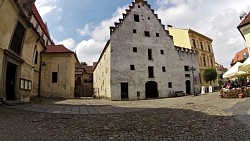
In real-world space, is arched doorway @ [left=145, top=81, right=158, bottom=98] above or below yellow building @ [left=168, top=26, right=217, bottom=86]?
below

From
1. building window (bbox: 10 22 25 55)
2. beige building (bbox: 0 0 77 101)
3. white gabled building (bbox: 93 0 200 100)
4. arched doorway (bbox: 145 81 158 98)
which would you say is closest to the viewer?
beige building (bbox: 0 0 77 101)

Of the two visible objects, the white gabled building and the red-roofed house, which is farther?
the red-roofed house

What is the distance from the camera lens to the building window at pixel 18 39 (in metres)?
12.7

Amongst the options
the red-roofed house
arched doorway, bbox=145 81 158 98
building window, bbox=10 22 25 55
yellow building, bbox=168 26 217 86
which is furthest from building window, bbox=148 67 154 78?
building window, bbox=10 22 25 55

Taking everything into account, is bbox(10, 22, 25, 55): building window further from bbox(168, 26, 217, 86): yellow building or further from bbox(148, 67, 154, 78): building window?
bbox(168, 26, 217, 86): yellow building

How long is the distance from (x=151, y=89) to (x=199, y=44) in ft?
62.7

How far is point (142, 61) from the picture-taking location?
24.1 m

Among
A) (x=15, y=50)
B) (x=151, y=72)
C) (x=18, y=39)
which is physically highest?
(x=18, y=39)

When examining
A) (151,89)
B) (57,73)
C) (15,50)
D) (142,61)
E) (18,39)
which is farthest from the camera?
(151,89)

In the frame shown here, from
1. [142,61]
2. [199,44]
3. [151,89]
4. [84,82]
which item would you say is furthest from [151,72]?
[84,82]

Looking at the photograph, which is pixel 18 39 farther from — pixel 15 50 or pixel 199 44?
pixel 199 44

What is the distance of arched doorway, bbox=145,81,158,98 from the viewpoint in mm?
24312

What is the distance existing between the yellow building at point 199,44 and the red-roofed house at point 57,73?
74.6 ft

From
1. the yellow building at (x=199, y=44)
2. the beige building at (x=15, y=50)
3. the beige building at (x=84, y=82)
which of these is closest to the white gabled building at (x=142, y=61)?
the yellow building at (x=199, y=44)
